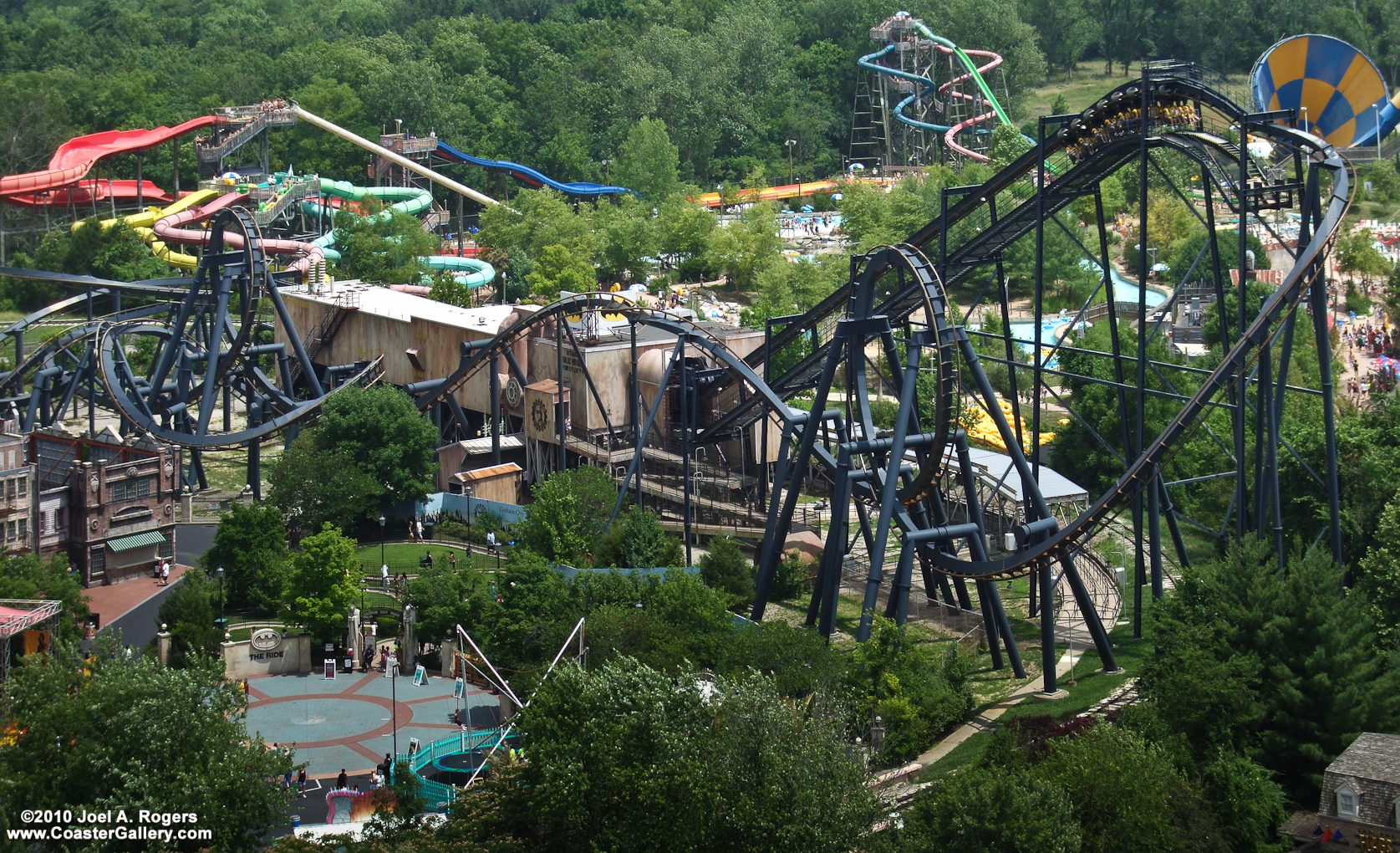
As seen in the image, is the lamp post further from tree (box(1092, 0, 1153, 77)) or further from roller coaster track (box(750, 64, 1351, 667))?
tree (box(1092, 0, 1153, 77))

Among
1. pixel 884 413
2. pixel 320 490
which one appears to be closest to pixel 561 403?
pixel 320 490

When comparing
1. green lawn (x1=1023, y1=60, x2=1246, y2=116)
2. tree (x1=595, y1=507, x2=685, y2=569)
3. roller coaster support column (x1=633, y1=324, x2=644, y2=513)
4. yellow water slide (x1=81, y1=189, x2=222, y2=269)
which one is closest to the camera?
tree (x1=595, y1=507, x2=685, y2=569)

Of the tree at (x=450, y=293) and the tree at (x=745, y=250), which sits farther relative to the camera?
the tree at (x=745, y=250)

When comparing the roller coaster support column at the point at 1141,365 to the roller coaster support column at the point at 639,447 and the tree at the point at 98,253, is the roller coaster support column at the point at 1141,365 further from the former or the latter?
the tree at the point at 98,253

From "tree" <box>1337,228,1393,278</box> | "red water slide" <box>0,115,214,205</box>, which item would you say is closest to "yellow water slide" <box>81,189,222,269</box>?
"red water slide" <box>0,115,214,205</box>

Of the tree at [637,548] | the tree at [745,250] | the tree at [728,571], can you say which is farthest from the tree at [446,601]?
the tree at [745,250]

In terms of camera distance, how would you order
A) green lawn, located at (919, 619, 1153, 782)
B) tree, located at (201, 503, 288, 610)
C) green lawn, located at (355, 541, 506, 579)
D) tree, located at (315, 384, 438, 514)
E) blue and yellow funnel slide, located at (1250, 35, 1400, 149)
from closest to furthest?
green lawn, located at (919, 619, 1153, 782), blue and yellow funnel slide, located at (1250, 35, 1400, 149), tree, located at (201, 503, 288, 610), green lawn, located at (355, 541, 506, 579), tree, located at (315, 384, 438, 514)

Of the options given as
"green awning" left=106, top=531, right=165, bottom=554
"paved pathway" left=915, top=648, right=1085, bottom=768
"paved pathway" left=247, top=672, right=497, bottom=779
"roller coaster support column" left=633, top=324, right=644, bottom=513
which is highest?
"roller coaster support column" left=633, top=324, right=644, bottom=513
